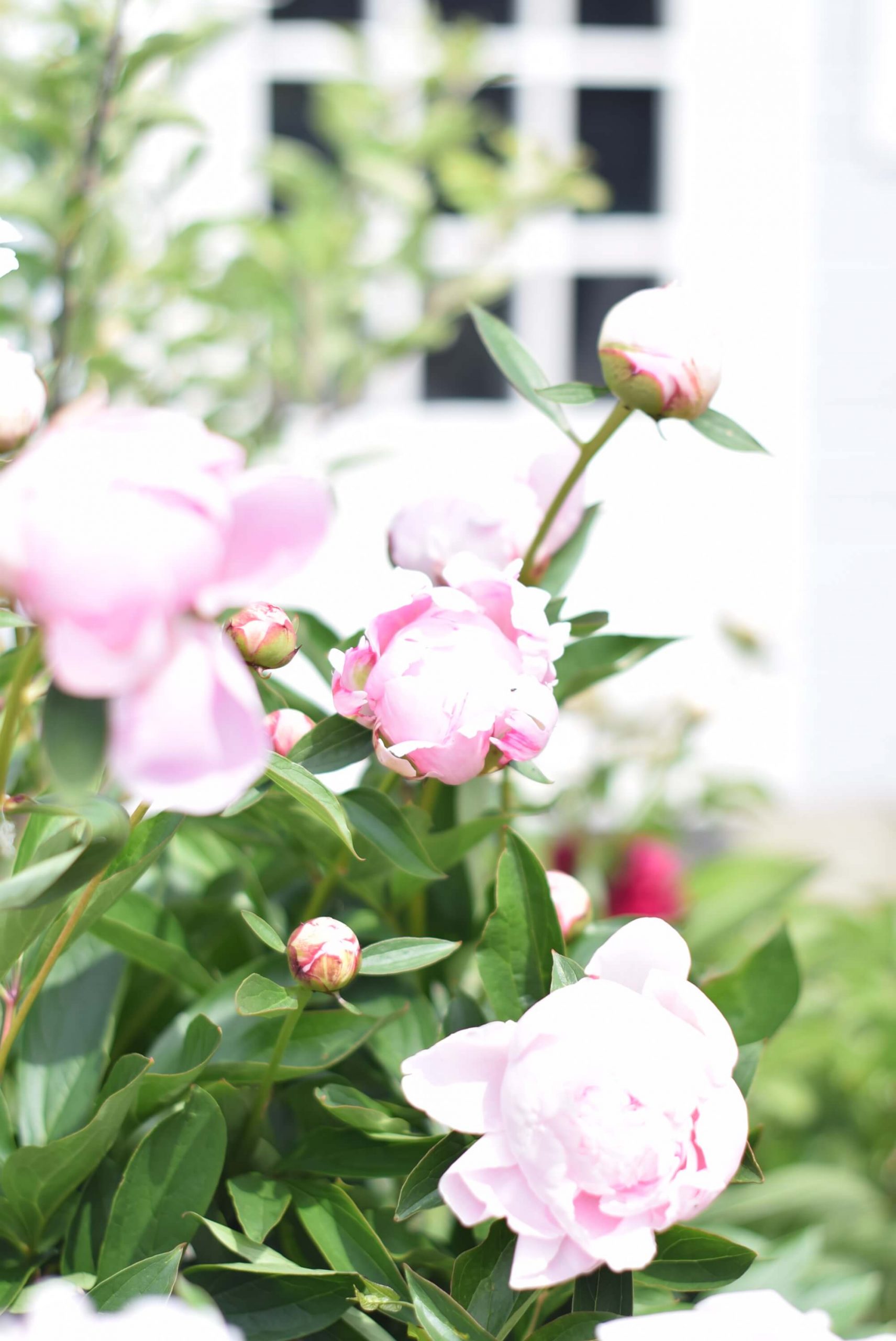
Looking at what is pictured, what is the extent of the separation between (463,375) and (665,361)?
8.39 ft

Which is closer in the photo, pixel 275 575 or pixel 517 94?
pixel 275 575

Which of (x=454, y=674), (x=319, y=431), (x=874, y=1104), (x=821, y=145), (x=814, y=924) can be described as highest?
(x=821, y=145)

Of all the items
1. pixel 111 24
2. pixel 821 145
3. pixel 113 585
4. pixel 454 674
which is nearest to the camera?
pixel 113 585

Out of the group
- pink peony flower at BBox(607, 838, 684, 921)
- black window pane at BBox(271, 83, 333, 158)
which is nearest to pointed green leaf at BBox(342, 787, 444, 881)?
pink peony flower at BBox(607, 838, 684, 921)

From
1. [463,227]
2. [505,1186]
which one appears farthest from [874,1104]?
[463,227]

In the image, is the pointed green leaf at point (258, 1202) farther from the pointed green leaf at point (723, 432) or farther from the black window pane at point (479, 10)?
the black window pane at point (479, 10)

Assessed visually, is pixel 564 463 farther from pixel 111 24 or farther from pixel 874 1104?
pixel 874 1104

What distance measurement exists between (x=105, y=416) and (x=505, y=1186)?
0.19 metres

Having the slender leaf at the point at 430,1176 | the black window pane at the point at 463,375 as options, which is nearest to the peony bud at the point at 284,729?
the slender leaf at the point at 430,1176

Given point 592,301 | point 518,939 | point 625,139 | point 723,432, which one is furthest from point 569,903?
point 625,139

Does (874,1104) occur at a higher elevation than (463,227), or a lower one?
lower

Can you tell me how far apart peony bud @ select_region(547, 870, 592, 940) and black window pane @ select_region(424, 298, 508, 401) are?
252cm

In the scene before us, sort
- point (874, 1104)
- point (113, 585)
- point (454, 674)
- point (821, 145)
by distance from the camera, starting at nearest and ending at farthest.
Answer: point (113, 585), point (454, 674), point (874, 1104), point (821, 145)

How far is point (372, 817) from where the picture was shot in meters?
0.36
